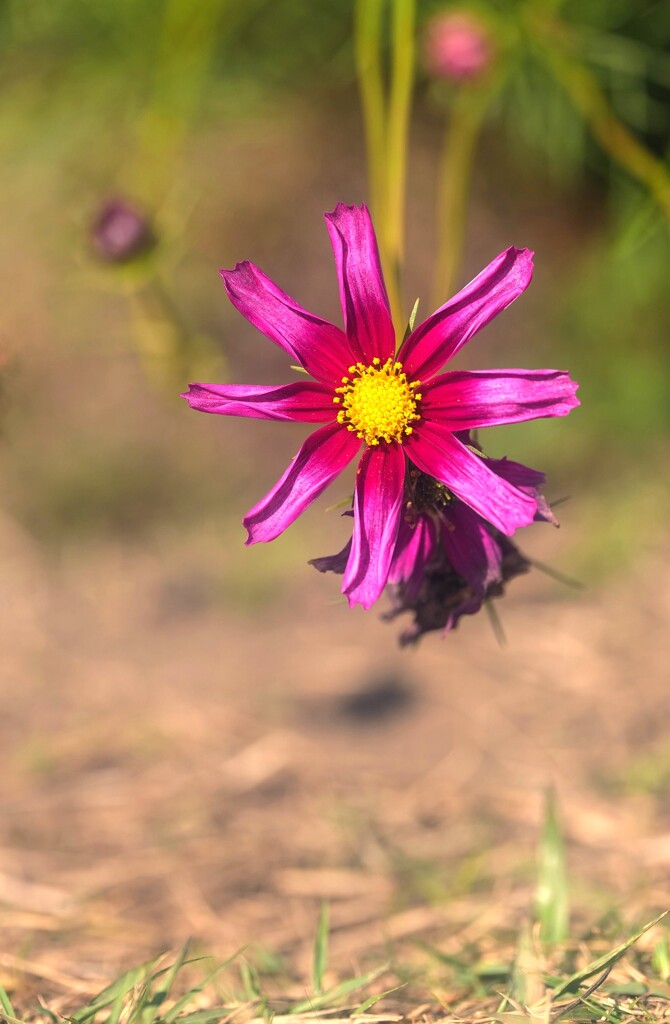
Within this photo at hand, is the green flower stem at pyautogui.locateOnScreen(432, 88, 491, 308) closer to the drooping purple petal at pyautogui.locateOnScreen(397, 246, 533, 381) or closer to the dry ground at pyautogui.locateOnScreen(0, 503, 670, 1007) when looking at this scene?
the dry ground at pyautogui.locateOnScreen(0, 503, 670, 1007)

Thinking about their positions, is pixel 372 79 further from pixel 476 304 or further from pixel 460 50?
pixel 476 304

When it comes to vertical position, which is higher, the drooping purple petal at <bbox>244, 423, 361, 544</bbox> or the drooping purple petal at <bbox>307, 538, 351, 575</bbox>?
the drooping purple petal at <bbox>244, 423, 361, 544</bbox>

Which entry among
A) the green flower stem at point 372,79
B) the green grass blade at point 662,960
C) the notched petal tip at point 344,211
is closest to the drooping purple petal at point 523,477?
the notched petal tip at point 344,211

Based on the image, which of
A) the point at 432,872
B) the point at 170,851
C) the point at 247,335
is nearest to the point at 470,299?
the point at 432,872

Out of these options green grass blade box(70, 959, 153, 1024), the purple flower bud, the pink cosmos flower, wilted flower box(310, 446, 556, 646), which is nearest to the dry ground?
green grass blade box(70, 959, 153, 1024)

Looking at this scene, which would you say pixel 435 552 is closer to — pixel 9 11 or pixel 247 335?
pixel 247 335

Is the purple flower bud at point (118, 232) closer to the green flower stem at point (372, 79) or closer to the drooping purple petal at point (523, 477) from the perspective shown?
the green flower stem at point (372, 79)
